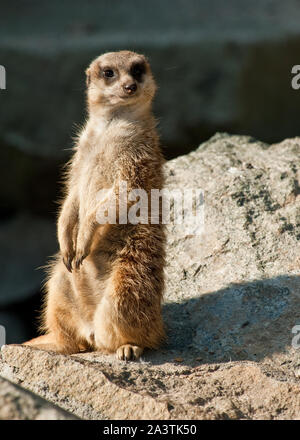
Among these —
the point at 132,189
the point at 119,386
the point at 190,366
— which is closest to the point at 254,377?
the point at 190,366

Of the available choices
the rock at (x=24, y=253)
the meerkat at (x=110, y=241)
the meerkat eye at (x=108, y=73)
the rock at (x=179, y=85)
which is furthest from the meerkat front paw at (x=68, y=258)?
the rock at (x=179, y=85)

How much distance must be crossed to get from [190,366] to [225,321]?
41 cm

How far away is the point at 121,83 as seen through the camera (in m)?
3.49

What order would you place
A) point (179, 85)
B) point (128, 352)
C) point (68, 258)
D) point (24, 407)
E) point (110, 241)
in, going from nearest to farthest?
point (24, 407)
point (128, 352)
point (110, 241)
point (68, 258)
point (179, 85)

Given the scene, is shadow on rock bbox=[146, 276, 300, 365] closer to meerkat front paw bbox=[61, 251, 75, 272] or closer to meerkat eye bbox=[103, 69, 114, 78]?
meerkat front paw bbox=[61, 251, 75, 272]

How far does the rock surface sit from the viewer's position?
8.52 ft

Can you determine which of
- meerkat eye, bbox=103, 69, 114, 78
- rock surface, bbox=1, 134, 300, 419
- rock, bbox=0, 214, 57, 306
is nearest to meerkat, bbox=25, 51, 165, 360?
meerkat eye, bbox=103, 69, 114, 78

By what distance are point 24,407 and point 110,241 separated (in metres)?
1.37

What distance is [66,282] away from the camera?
138 inches

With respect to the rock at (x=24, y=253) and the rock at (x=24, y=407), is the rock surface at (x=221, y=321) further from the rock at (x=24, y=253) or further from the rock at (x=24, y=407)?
the rock at (x=24, y=253)

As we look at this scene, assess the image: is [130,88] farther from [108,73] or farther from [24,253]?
[24,253]

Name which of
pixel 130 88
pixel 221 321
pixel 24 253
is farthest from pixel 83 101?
pixel 221 321

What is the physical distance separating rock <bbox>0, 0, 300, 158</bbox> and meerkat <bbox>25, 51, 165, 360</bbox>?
3.75 m
